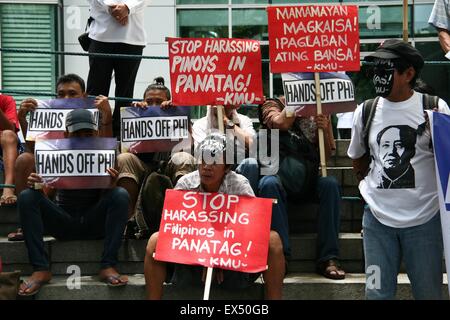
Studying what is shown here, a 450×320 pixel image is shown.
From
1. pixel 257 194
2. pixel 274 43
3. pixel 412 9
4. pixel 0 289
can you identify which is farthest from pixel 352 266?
pixel 412 9

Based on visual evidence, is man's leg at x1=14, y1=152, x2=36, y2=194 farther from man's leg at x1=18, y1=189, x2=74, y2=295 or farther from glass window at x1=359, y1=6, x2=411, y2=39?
glass window at x1=359, y1=6, x2=411, y2=39

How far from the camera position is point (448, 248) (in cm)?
495

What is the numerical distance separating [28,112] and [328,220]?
8.29 feet

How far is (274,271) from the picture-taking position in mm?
5691

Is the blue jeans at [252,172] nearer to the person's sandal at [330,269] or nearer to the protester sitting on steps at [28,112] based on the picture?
the person's sandal at [330,269]

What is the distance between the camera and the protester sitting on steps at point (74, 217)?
6105 mm

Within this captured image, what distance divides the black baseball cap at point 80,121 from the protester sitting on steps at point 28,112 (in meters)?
0.32

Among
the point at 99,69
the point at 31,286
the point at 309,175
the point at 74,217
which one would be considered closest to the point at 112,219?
the point at 74,217

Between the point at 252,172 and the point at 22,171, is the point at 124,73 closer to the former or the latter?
the point at 22,171

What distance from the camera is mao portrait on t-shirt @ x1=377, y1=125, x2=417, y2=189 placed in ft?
16.4

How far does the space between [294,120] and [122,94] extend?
1.86m

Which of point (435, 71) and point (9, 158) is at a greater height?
point (435, 71)

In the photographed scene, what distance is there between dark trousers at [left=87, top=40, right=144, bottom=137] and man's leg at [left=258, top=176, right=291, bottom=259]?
1.86m

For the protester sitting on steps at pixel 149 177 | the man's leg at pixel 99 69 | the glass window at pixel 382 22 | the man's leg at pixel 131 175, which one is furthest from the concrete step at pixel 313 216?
the glass window at pixel 382 22
